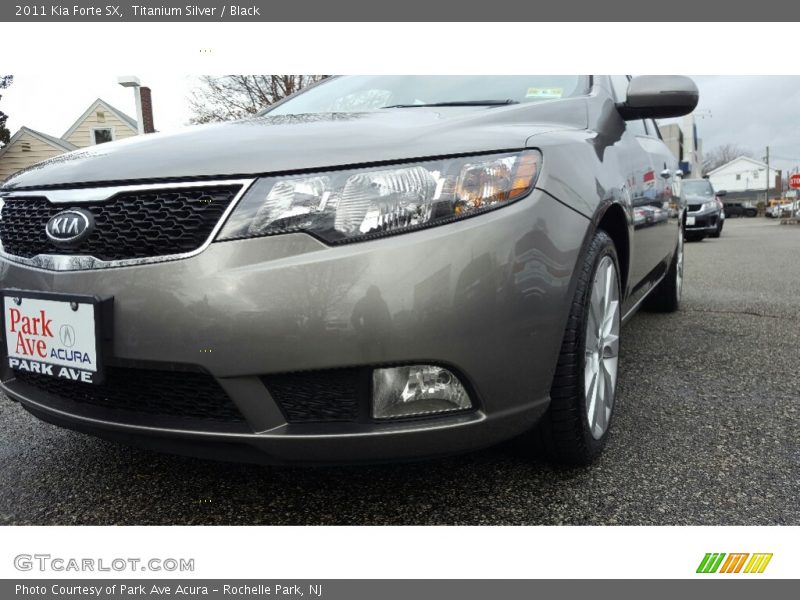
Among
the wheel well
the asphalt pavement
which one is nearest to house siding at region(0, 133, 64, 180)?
the asphalt pavement

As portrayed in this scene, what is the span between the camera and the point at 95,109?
18.8 metres

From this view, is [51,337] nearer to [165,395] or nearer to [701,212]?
[165,395]

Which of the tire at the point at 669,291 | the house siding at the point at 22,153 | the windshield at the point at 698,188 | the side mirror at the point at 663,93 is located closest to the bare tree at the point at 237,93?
the house siding at the point at 22,153

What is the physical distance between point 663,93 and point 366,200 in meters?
1.45

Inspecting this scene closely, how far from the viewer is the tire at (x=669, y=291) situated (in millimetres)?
3906

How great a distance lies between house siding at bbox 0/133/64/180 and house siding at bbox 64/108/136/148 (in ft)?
5.82

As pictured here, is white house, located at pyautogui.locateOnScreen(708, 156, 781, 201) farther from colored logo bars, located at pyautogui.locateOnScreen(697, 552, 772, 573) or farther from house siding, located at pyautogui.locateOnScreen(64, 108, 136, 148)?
colored logo bars, located at pyautogui.locateOnScreen(697, 552, 772, 573)

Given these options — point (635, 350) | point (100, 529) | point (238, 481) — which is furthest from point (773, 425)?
point (100, 529)

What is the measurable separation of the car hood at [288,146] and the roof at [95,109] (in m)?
19.3

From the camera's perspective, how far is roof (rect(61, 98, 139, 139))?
18.8m

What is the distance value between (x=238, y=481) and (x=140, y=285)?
70 cm

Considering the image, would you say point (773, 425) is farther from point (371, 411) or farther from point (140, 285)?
point (140, 285)

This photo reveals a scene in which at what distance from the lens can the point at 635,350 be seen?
3100 mm
